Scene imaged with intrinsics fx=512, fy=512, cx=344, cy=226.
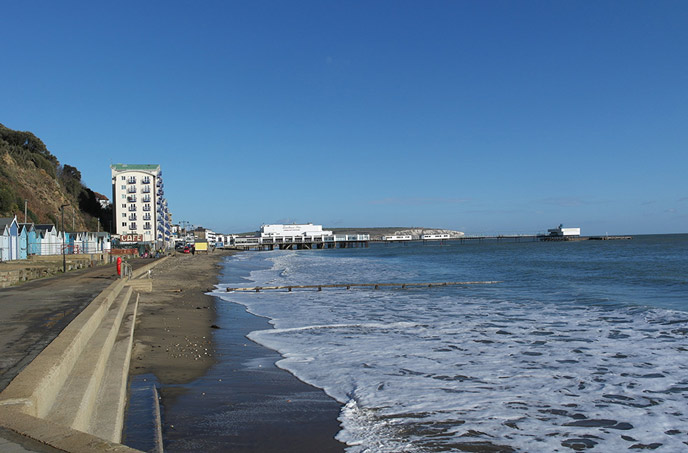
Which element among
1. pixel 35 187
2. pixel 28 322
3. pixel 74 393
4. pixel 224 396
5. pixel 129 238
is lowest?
pixel 224 396

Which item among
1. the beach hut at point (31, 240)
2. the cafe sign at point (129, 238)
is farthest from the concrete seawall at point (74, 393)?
the cafe sign at point (129, 238)

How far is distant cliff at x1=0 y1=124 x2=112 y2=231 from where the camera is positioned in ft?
183

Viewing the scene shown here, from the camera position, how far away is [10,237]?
35531mm

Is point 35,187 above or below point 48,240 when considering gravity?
above

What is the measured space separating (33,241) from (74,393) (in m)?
44.1

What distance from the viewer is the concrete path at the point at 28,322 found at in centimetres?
550

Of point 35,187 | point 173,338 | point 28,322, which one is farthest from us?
point 35,187

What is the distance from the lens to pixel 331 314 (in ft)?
55.2

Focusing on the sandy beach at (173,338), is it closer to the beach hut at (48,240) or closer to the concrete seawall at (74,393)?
the concrete seawall at (74,393)

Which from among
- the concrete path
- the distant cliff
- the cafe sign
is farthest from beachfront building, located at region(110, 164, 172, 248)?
the concrete path

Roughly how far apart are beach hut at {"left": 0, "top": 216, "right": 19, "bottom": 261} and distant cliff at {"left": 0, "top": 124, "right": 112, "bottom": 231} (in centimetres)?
866

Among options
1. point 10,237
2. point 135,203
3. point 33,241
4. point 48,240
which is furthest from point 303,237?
point 10,237

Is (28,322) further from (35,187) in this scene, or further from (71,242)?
(35,187)

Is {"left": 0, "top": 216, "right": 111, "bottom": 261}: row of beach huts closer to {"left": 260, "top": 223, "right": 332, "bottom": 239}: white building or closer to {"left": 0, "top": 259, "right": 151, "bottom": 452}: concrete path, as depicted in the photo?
{"left": 0, "top": 259, "right": 151, "bottom": 452}: concrete path
